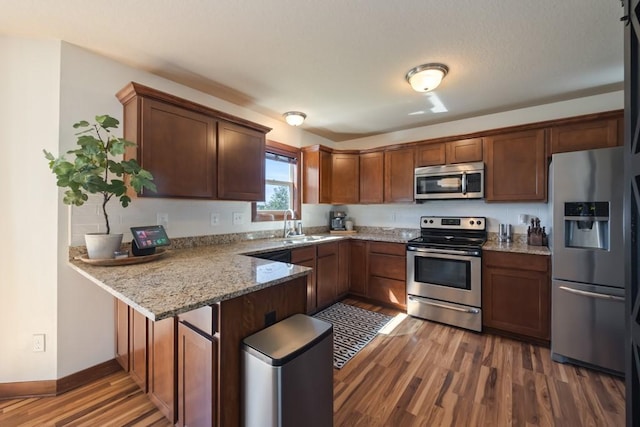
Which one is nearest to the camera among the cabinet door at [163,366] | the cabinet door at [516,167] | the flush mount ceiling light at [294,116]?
the cabinet door at [163,366]

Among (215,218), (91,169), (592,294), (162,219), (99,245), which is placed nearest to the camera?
(91,169)

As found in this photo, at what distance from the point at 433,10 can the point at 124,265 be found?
255 centimetres

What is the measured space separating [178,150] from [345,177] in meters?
2.41

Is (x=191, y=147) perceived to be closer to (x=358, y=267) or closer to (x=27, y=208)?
(x=27, y=208)

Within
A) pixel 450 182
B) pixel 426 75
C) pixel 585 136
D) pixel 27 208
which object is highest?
pixel 426 75

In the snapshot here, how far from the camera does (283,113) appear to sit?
3.29 m

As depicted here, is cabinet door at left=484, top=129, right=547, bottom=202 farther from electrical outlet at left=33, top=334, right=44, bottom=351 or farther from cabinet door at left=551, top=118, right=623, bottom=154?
electrical outlet at left=33, top=334, right=44, bottom=351

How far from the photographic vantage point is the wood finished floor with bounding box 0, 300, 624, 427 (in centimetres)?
164

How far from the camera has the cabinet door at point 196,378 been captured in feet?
3.99

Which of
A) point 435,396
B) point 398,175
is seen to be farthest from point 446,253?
point 435,396

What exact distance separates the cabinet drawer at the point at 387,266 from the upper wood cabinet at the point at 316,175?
1.11 meters

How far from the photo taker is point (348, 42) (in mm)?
1914

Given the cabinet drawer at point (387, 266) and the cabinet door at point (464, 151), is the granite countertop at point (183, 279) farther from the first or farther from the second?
the cabinet door at point (464, 151)

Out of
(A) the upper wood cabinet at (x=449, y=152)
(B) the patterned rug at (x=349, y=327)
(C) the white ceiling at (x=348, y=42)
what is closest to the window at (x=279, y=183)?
(C) the white ceiling at (x=348, y=42)
